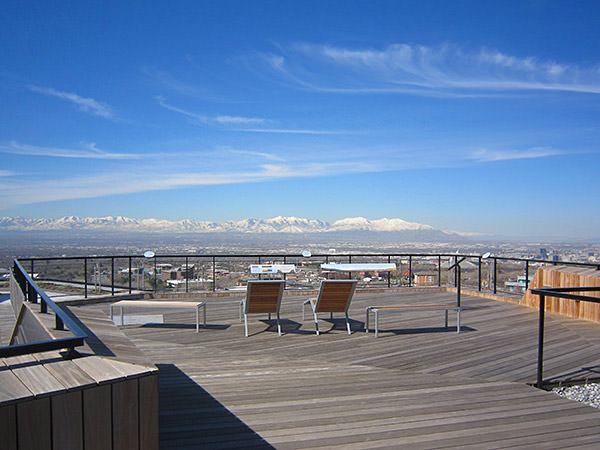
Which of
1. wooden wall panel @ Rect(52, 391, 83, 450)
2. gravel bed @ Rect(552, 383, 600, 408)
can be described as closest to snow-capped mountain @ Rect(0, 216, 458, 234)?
gravel bed @ Rect(552, 383, 600, 408)

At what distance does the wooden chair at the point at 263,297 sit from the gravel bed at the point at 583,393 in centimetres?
347

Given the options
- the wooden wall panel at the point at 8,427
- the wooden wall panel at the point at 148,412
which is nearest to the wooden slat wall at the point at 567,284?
the wooden wall panel at the point at 148,412

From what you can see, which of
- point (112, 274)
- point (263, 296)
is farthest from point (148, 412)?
point (112, 274)

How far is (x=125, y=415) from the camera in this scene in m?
1.86

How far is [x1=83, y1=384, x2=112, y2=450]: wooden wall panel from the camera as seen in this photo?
175 cm

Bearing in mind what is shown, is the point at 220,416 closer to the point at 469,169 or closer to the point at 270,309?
the point at 270,309

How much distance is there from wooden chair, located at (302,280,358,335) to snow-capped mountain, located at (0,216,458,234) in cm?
7531

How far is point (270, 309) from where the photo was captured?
680 cm

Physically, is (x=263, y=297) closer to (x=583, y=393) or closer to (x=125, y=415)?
(x=583, y=393)

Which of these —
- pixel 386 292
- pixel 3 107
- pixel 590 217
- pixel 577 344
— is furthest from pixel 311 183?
pixel 577 344

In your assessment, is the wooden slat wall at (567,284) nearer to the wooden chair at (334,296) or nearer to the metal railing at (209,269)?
the metal railing at (209,269)

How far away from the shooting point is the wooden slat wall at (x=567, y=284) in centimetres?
770

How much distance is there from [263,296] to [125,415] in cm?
475

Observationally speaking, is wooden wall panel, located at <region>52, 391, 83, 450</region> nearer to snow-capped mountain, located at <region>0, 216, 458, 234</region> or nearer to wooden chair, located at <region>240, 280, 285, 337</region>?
wooden chair, located at <region>240, 280, 285, 337</region>
